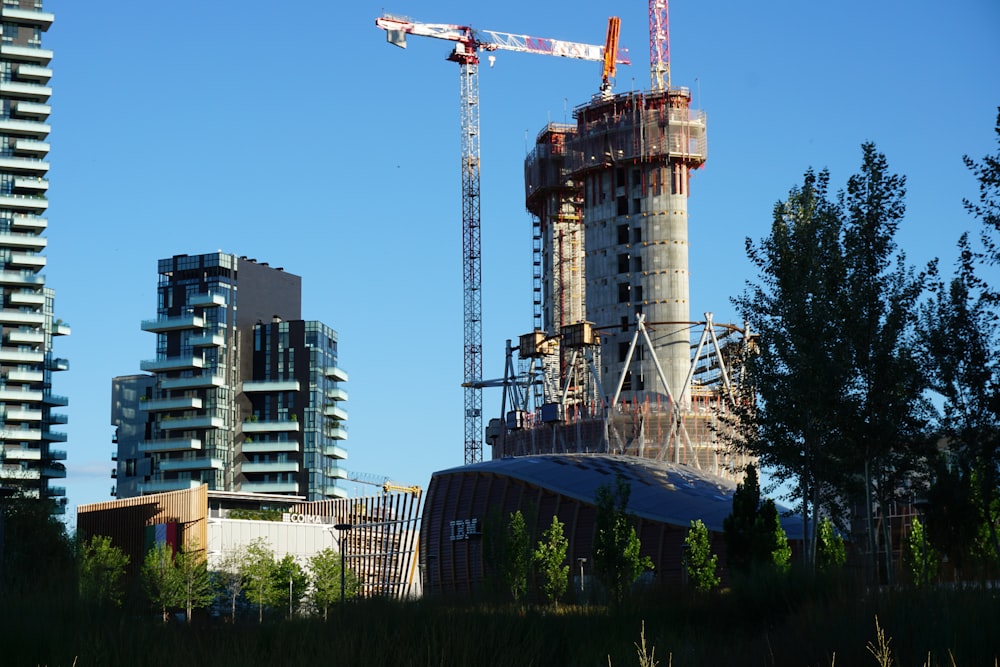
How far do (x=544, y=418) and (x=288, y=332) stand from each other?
82182 millimetres

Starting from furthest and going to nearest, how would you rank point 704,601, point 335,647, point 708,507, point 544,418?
1. point 544,418
2. point 708,507
3. point 704,601
4. point 335,647

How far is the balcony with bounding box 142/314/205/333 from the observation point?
19225 cm

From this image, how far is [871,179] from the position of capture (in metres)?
46.5

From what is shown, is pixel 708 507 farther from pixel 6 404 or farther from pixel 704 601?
pixel 6 404

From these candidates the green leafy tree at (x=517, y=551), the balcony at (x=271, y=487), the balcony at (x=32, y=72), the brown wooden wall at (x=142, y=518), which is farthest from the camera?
the balcony at (x=271, y=487)

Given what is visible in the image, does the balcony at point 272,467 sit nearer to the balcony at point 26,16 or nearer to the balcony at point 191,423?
the balcony at point 191,423

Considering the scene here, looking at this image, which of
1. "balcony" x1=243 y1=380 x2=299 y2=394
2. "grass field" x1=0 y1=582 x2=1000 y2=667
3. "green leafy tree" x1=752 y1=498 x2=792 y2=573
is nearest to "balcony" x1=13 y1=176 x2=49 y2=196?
"balcony" x1=243 y1=380 x2=299 y2=394

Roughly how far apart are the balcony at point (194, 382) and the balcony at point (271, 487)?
14772 mm

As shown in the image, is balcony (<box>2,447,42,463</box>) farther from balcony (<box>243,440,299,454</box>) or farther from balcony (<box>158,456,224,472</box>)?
balcony (<box>243,440,299,454</box>)

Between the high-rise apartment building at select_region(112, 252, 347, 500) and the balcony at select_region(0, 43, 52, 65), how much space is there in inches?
1385

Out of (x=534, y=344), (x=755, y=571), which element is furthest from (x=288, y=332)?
(x=755, y=571)

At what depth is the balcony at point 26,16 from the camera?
570 ft

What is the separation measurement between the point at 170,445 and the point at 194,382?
369 inches

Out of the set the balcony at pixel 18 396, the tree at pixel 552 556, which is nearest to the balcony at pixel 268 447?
the balcony at pixel 18 396
